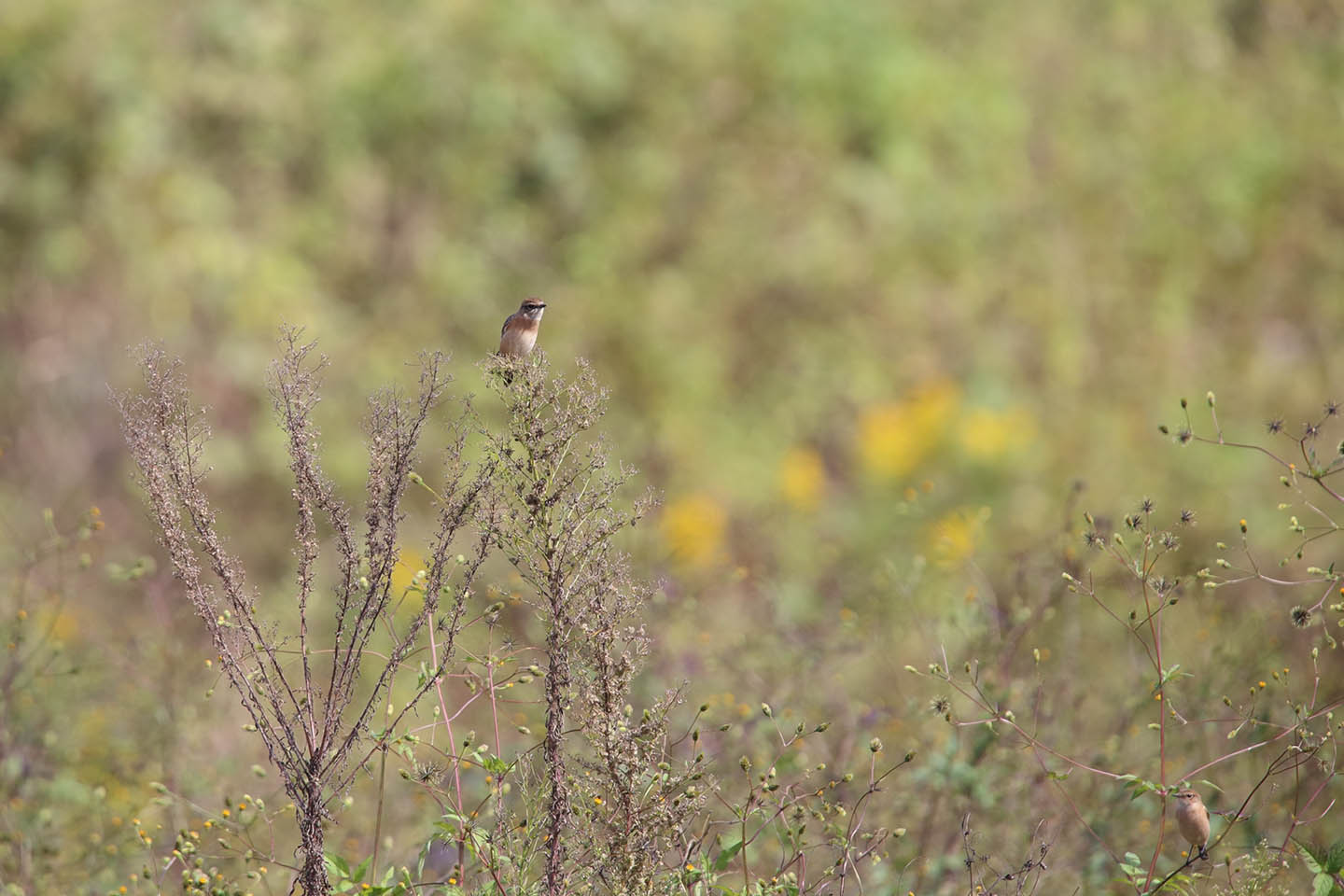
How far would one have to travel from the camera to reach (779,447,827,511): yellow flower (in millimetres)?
6761

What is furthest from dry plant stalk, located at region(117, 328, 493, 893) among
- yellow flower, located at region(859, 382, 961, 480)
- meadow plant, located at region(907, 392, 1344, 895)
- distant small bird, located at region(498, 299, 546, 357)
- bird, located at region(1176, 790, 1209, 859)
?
yellow flower, located at region(859, 382, 961, 480)

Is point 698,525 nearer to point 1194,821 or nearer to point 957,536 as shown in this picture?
point 957,536

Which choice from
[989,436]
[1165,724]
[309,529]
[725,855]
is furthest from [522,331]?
[989,436]

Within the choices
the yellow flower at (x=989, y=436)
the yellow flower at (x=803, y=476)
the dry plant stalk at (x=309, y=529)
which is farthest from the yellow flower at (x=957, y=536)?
the dry plant stalk at (x=309, y=529)

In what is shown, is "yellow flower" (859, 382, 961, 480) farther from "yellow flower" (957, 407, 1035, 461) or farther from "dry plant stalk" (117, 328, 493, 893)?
"dry plant stalk" (117, 328, 493, 893)

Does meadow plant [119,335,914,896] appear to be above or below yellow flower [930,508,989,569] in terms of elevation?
below

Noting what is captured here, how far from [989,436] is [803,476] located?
38.4 inches

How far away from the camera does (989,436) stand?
21.6 ft

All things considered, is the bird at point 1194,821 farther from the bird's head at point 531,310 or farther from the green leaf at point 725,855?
the bird's head at point 531,310

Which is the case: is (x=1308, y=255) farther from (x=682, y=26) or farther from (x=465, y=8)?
(x=465, y=8)

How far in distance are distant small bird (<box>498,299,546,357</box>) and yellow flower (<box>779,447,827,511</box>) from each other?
3.72 metres

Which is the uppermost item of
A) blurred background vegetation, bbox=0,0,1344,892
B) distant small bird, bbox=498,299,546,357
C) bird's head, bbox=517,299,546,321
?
blurred background vegetation, bbox=0,0,1344,892

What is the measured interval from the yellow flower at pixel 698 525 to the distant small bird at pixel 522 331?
9.87 feet

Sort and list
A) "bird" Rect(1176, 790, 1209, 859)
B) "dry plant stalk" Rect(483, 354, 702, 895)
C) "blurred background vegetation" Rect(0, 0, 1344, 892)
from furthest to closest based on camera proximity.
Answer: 1. "blurred background vegetation" Rect(0, 0, 1344, 892)
2. "bird" Rect(1176, 790, 1209, 859)
3. "dry plant stalk" Rect(483, 354, 702, 895)
